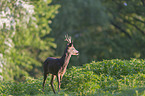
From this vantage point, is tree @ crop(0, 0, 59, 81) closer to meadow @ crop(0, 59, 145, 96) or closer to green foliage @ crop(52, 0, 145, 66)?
meadow @ crop(0, 59, 145, 96)

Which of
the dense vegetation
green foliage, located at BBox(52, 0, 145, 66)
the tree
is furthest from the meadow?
green foliage, located at BBox(52, 0, 145, 66)

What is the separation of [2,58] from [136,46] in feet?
51.9

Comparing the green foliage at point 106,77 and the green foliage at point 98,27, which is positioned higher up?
the green foliage at point 98,27

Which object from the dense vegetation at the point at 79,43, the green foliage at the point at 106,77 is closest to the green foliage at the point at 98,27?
the dense vegetation at the point at 79,43

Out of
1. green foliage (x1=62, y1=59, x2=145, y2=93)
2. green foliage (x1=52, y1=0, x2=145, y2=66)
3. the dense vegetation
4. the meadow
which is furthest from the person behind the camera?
green foliage (x1=52, y1=0, x2=145, y2=66)

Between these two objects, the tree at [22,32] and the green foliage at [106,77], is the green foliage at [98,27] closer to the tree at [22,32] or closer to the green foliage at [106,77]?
the tree at [22,32]

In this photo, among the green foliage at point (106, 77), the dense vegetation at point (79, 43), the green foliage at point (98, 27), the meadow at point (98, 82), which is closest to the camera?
the meadow at point (98, 82)

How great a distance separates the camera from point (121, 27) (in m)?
32.1

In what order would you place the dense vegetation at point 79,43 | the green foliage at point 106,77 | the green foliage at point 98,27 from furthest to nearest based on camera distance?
the green foliage at point 98,27
the dense vegetation at point 79,43
the green foliage at point 106,77

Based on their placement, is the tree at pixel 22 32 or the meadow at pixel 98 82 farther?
the tree at pixel 22 32

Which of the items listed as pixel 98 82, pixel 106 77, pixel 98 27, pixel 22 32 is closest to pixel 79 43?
pixel 98 27

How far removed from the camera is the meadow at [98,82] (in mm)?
10859

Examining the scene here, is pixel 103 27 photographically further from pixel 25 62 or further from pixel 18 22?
pixel 18 22

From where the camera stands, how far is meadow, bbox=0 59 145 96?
35.6ft
